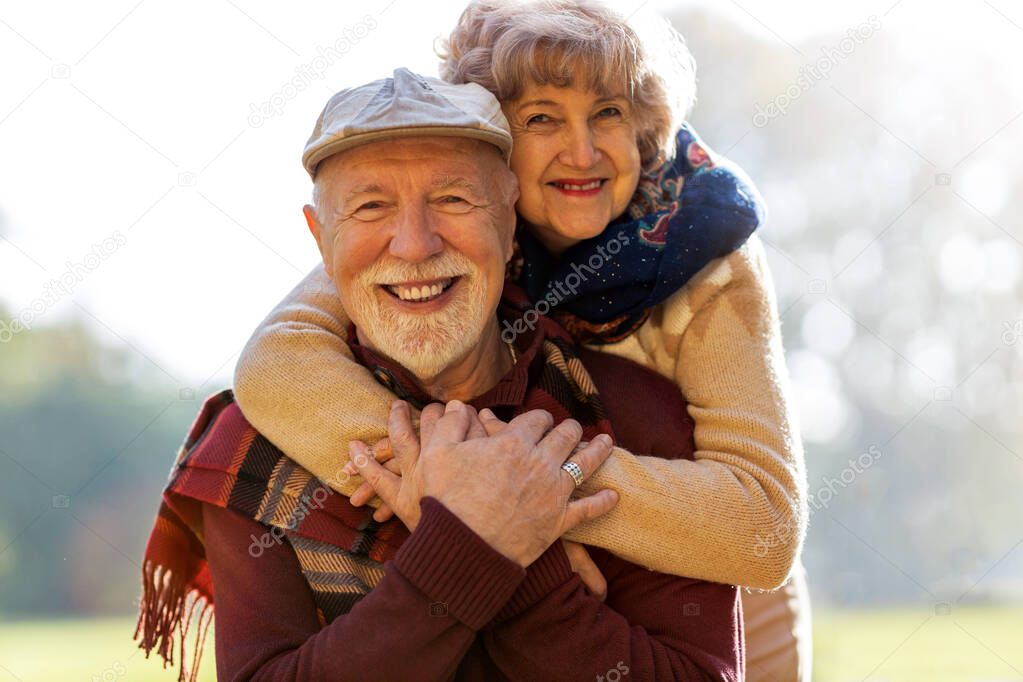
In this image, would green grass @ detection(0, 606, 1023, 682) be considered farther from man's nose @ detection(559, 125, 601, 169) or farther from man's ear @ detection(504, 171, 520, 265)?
man's nose @ detection(559, 125, 601, 169)

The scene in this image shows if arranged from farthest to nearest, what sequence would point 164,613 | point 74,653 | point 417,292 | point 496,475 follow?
point 74,653, point 164,613, point 417,292, point 496,475

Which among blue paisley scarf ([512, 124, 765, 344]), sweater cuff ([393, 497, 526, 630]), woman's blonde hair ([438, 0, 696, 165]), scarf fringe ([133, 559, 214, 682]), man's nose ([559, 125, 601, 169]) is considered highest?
woman's blonde hair ([438, 0, 696, 165])

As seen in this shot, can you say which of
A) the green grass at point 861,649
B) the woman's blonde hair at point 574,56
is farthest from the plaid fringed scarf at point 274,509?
the green grass at point 861,649

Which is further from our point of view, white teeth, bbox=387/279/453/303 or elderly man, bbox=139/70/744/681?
white teeth, bbox=387/279/453/303

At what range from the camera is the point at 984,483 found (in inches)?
701

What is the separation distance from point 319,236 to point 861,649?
1065 cm

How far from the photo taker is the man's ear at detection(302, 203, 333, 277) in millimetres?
2744

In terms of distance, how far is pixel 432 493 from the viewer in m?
2.36

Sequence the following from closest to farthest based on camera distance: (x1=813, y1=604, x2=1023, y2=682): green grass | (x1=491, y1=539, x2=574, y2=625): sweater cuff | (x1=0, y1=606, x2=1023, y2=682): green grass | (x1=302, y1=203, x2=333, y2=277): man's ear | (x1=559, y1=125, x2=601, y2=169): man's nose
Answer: (x1=491, y1=539, x2=574, y2=625): sweater cuff → (x1=302, y1=203, x2=333, y2=277): man's ear → (x1=559, y1=125, x2=601, y2=169): man's nose → (x1=813, y1=604, x2=1023, y2=682): green grass → (x1=0, y1=606, x2=1023, y2=682): green grass

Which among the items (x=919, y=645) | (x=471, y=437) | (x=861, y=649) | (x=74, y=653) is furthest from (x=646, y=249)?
(x=74, y=653)

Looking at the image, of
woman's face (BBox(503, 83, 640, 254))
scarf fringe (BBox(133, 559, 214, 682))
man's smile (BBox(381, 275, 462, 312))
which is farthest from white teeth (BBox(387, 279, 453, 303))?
scarf fringe (BBox(133, 559, 214, 682))

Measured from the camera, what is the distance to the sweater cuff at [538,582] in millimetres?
2410

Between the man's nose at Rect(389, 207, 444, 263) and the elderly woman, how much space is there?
0.39 feet

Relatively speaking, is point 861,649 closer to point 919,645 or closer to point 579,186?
point 919,645
